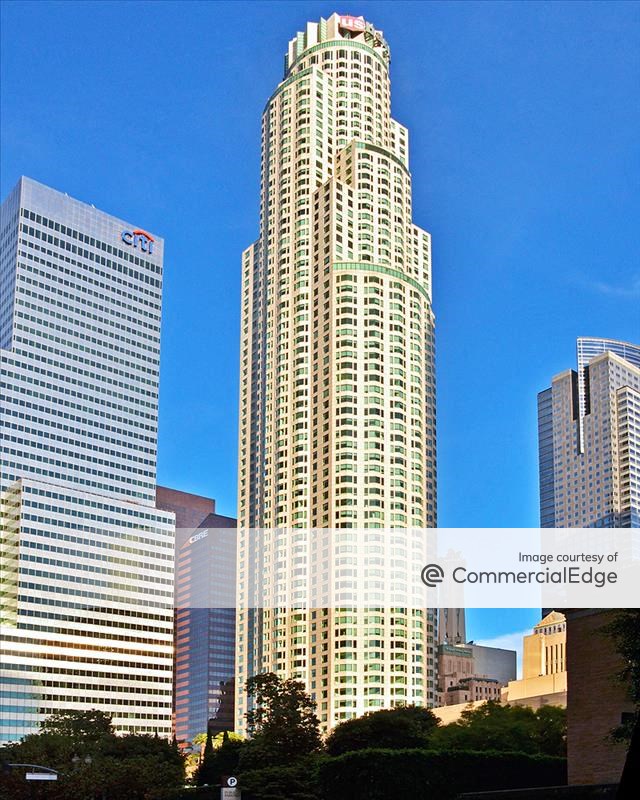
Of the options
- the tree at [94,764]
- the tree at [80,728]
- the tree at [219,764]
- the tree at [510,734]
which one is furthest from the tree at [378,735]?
the tree at [80,728]

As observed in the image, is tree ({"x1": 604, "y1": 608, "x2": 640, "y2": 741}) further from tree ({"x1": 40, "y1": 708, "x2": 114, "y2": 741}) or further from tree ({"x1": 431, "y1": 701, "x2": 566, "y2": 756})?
tree ({"x1": 40, "y1": 708, "x2": 114, "y2": 741})

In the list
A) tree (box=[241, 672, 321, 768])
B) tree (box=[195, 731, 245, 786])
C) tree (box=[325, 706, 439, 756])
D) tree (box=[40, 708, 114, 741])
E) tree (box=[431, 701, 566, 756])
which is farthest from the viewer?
tree (box=[195, 731, 245, 786])

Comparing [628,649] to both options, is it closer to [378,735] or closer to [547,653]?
[378,735]

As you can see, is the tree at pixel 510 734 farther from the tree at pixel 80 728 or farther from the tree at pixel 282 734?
the tree at pixel 80 728

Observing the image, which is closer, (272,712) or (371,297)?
(272,712)

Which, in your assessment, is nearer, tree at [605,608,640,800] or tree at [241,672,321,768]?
tree at [605,608,640,800]

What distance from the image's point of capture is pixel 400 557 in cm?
18462

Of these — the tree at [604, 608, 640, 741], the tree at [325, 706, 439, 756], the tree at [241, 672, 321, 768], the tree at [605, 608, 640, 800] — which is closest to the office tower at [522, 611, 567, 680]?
the tree at [325, 706, 439, 756]

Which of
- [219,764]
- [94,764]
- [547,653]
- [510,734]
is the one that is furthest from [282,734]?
[547,653]

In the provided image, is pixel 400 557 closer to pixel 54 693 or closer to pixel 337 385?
pixel 337 385

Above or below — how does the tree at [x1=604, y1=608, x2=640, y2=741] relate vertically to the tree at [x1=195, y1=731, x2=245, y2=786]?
above

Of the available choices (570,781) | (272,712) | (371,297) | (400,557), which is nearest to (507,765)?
(570,781)

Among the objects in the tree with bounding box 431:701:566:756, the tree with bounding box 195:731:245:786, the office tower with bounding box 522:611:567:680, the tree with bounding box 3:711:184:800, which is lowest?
the tree with bounding box 195:731:245:786

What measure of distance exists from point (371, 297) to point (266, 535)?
47037 mm
